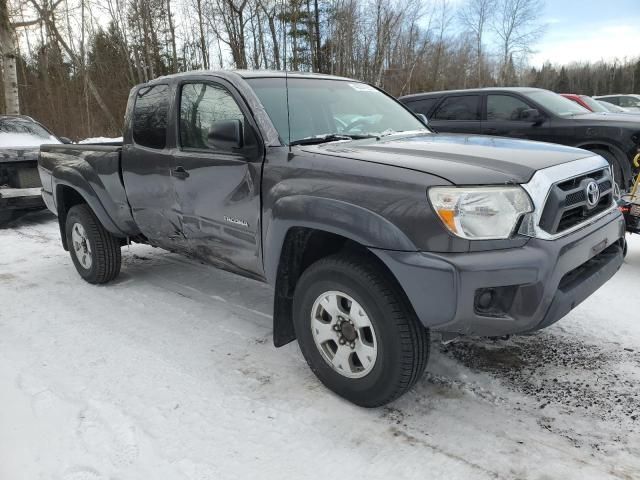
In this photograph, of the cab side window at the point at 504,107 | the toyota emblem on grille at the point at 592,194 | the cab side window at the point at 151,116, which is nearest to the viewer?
the toyota emblem on grille at the point at 592,194

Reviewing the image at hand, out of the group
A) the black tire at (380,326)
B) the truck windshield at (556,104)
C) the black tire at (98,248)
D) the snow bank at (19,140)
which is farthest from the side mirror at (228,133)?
the snow bank at (19,140)

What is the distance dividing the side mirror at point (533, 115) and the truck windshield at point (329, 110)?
14.2 feet

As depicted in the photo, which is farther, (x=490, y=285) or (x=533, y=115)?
(x=533, y=115)

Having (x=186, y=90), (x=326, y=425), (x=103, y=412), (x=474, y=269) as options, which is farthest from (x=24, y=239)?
(x=474, y=269)

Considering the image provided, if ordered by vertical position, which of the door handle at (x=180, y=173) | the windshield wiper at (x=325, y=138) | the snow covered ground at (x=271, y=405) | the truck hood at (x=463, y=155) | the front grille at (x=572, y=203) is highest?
the windshield wiper at (x=325, y=138)

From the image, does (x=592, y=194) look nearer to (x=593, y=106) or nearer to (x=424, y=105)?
(x=424, y=105)

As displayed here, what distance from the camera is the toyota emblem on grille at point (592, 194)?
8.71ft

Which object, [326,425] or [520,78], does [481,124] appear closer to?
[326,425]

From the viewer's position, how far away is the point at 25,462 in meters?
2.32

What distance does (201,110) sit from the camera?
354 centimetres

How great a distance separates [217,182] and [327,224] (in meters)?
1.06

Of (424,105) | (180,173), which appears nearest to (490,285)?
(180,173)

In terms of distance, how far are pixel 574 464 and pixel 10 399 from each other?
2.96m

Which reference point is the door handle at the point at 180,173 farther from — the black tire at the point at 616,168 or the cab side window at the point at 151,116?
the black tire at the point at 616,168
